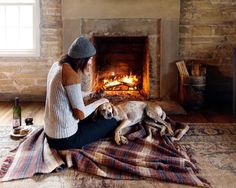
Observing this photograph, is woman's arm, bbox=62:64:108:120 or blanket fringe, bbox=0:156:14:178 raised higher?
woman's arm, bbox=62:64:108:120

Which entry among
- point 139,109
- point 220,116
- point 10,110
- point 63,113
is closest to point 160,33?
point 220,116

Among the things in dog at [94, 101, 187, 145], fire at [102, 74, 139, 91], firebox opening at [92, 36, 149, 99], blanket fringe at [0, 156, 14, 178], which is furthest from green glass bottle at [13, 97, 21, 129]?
fire at [102, 74, 139, 91]

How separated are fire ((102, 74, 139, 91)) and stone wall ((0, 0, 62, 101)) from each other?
90 centimetres

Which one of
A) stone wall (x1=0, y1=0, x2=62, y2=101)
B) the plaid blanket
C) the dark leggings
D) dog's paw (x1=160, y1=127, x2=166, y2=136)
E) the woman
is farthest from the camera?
stone wall (x1=0, y1=0, x2=62, y2=101)

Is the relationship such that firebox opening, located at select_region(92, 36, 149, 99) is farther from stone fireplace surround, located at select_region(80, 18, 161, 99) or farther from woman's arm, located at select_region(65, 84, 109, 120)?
woman's arm, located at select_region(65, 84, 109, 120)

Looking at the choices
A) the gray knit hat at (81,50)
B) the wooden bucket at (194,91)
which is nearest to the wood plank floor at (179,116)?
the wooden bucket at (194,91)

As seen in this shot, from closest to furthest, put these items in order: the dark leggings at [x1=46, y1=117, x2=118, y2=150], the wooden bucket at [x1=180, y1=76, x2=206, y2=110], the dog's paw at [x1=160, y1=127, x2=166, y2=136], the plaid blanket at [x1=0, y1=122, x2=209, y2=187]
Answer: the plaid blanket at [x1=0, y1=122, x2=209, y2=187]
the dark leggings at [x1=46, y1=117, x2=118, y2=150]
the dog's paw at [x1=160, y1=127, x2=166, y2=136]
the wooden bucket at [x1=180, y1=76, x2=206, y2=110]

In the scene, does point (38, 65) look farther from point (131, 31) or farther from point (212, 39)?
point (212, 39)

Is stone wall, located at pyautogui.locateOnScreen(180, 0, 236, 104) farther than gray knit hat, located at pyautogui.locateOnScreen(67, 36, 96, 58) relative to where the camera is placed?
Yes

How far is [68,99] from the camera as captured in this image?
3170 millimetres

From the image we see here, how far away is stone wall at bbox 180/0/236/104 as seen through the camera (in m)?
5.39

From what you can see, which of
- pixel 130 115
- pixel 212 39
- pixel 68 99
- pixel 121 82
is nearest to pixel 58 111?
pixel 68 99

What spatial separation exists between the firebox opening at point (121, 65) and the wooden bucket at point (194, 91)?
738mm

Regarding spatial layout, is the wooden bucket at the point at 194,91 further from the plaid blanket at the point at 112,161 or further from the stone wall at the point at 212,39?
the plaid blanket at the point at 112,161
